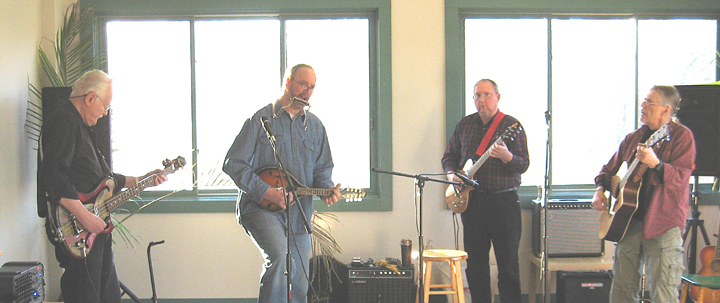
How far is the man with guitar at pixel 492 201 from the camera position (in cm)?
381

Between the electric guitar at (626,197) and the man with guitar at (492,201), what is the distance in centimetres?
66

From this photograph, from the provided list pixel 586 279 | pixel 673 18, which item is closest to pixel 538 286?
pixel 586 279

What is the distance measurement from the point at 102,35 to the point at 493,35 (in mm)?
3172

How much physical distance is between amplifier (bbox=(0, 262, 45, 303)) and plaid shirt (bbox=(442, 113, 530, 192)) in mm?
2653

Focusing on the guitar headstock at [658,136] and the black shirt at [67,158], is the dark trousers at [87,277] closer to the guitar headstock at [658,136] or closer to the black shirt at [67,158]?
the black shirt at [67,158]

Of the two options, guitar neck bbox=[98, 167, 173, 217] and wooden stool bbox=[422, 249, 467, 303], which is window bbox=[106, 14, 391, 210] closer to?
wooden stool bbox=[422, 249, 467, 303]

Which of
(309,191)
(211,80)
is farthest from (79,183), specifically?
(211,80)

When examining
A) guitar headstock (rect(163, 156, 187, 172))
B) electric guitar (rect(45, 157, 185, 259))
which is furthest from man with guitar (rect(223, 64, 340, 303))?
electric guitar (rect(45, 157, 185, 259))

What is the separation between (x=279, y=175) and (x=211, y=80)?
71.6 inches

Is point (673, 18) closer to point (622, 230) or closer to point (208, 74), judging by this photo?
point (622, 230)

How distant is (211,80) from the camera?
4559mm

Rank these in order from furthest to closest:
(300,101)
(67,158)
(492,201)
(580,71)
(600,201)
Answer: (580,71) → (492,201) → (600,201) → (300,101) → (67,158)

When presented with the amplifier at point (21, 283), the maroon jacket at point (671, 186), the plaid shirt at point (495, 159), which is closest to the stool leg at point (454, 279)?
the plaid shirt at point (495, 159)

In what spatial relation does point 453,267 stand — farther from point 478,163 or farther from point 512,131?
point 512,131
